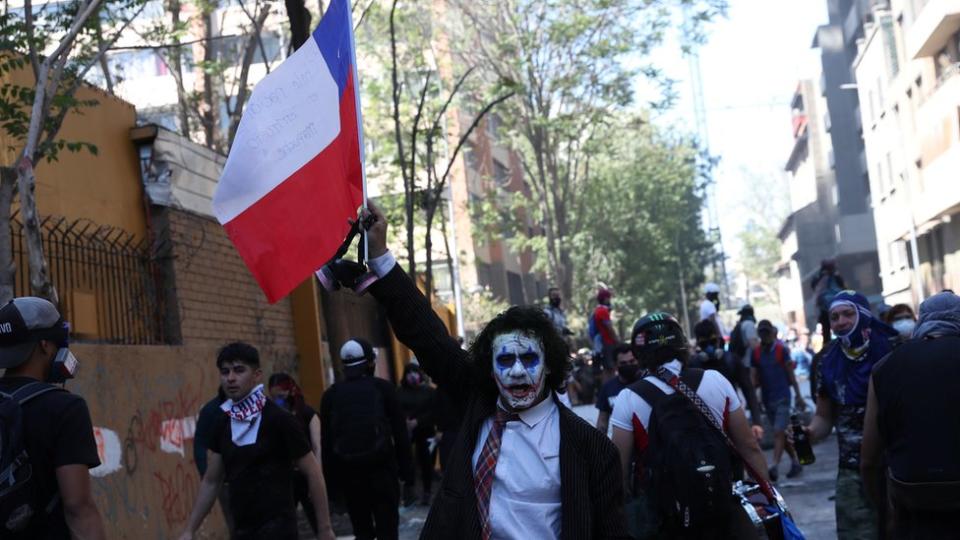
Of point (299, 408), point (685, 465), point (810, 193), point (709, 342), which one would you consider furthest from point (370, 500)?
point (810, 193)

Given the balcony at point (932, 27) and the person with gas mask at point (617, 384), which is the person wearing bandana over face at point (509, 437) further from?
the balcony at point (932, 27)

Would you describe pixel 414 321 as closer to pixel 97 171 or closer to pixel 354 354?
pixel 354 354

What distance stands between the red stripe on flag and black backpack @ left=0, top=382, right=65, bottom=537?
1.09 m

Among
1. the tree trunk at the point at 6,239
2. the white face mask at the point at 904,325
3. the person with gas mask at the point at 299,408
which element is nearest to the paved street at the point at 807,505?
the person with gas mask at the point at 299,408

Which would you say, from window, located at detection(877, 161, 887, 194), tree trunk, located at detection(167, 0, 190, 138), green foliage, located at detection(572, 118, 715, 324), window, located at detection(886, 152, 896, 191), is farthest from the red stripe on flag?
window, located at detection(877, 161, 887, 194)

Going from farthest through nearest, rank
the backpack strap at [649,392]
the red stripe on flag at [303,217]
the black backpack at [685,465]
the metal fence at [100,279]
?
the metal fence at [100,279]
the backpack strap at [649,392]
the black backpack at [685,465]
the red stripe on flag at [303,217]

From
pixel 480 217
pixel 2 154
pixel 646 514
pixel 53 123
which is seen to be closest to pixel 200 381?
pixel 2 154

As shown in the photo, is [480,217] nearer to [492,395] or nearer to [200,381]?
[200,381]

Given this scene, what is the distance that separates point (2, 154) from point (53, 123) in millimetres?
1383

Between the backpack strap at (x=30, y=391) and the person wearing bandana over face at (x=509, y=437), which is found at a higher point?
the backpack strap at (x=30, y=391)

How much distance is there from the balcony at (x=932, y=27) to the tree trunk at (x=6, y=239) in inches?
1304

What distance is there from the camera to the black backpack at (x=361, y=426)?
9695mm

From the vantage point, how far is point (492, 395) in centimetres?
451

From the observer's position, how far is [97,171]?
41.8 ft
